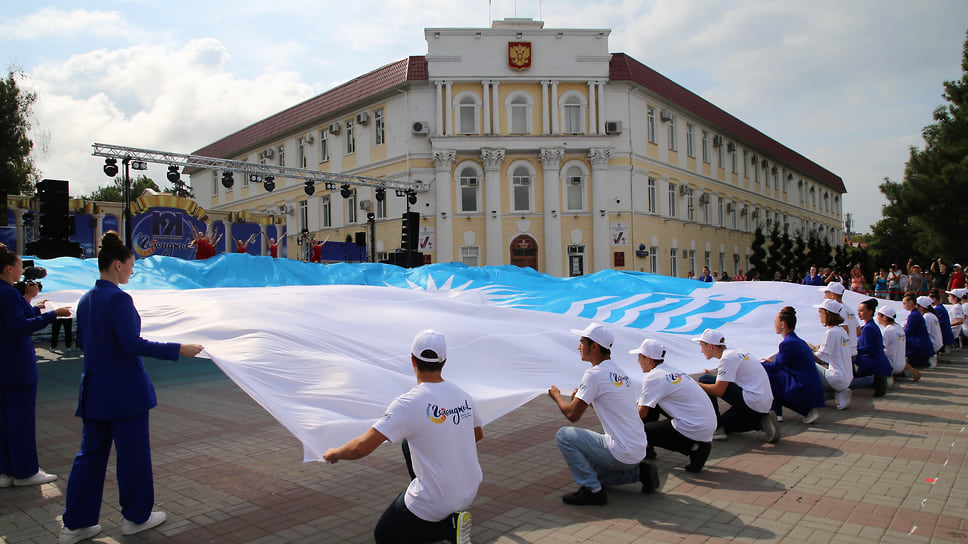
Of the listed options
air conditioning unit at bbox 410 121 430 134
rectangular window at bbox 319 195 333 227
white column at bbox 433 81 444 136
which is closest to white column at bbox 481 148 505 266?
white column at bbox 433 81 444 136

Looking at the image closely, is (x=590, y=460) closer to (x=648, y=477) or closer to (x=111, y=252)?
(x=648, y=477)

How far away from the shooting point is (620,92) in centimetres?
3381

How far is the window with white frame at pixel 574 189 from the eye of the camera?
33.6 m

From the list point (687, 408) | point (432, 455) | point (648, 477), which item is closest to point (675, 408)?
point (687, 408)

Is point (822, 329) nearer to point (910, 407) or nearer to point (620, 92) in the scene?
point (910, 407)

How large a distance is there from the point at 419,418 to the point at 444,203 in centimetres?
2934

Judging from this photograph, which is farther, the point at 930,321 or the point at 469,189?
the point at 469,189

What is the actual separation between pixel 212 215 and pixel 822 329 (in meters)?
21.2

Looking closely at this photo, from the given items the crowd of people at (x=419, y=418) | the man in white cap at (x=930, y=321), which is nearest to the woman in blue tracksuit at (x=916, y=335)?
the man in white cap at (x=930, y=321)

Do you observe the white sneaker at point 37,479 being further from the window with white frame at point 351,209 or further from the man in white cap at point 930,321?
the window with white frame at point 351,209

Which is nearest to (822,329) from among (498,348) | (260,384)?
(498,348)

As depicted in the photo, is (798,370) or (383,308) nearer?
(383,308)

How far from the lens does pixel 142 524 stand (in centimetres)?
508

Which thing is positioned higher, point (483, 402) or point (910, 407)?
point (483, 402)
